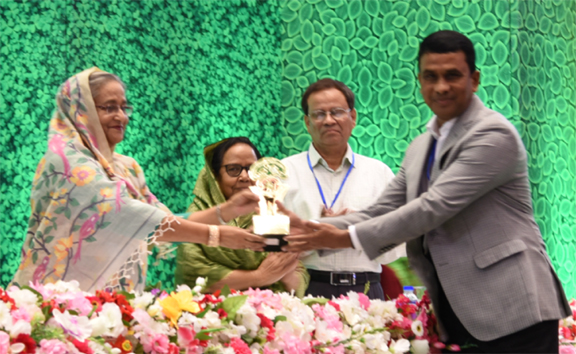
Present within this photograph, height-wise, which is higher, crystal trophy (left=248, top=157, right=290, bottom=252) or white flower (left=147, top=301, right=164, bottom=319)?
crystal trophy (left=248, top=157, right=290, bottom=252)

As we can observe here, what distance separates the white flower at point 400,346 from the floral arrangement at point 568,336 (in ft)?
2.06

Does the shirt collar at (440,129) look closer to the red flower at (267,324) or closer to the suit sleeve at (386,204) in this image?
the suit sleeve at (386,204)

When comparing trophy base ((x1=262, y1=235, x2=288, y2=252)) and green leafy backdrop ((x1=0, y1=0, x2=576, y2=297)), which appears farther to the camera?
green leafy backdrop ((x1=0, y1=0, x2=576, y2=297))

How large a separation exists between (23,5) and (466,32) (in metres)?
3.37

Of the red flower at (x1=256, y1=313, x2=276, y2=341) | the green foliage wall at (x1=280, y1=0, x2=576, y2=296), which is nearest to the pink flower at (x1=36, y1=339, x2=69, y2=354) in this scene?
the red flower at (x1=256, y1=313, x2=276, y2=341)

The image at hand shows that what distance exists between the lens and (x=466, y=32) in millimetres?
5168

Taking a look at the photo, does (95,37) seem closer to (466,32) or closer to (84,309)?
(466,32)

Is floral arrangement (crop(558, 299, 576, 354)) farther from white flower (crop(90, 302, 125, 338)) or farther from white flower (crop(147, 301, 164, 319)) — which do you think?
white flower (crop(90, 302, 125, 338))

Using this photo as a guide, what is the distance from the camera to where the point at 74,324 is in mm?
1448

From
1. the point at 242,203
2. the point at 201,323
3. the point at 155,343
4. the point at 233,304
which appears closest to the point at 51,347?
the point at 155,343

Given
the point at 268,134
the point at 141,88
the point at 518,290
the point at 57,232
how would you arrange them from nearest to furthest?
the point at 518,290
the point at 57,232
the point at 141,88
the point at 268,134

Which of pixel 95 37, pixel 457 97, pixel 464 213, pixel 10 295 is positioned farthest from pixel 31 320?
pixel 95 37

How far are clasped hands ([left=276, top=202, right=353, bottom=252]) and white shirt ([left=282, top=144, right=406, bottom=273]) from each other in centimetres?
79

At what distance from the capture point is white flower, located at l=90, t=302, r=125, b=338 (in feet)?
4.94
